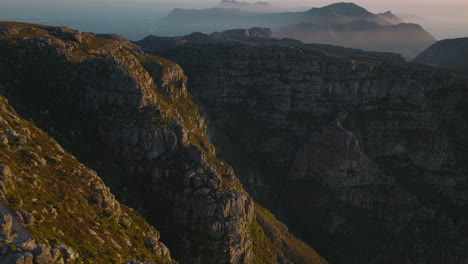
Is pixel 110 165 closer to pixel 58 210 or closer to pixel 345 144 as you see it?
pixel 58 210

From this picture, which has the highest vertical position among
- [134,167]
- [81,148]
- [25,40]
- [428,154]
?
[25,40]

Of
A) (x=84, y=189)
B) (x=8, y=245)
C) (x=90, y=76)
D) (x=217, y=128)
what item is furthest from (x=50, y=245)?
(x=217, y=128)

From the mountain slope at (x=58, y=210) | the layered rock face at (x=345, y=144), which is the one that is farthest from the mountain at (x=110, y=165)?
the layered rock face at (x=345, y=144)

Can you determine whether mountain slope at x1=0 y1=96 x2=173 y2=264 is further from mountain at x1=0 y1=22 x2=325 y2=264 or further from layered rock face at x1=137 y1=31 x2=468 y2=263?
layered rock face at x1=137 y1=31 x2=468 y2=263

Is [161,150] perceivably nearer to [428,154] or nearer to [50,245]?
[50,245]

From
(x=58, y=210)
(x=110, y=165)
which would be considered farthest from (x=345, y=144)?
(x=58, y=210)

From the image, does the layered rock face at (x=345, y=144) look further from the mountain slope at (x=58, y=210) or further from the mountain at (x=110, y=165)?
the mountain slope at (x=58, y=210)

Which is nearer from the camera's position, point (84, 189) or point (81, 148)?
A: point (84, 189)
